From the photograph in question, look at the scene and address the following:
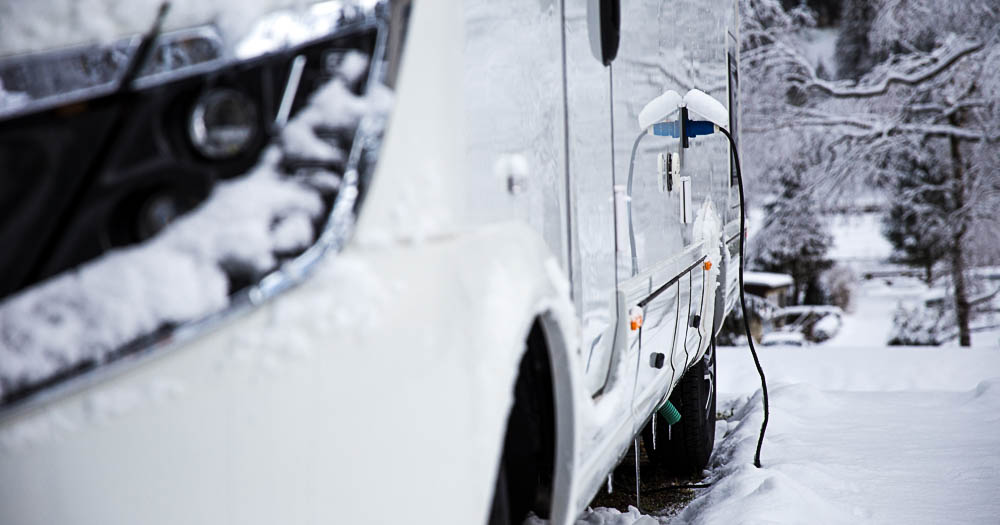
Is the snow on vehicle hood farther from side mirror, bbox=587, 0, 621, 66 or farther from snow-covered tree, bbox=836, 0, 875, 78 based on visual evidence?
snow-covered tree, bbox=836, 0, 875, 78

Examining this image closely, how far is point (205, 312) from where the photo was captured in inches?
35.7

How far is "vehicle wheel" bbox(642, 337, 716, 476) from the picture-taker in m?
4.02

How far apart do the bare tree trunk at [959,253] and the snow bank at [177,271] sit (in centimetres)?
1031

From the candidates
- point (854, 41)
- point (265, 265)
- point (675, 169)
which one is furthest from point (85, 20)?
point (854, 41)

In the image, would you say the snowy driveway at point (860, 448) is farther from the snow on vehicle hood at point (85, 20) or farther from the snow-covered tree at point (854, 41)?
the snow-covered tree at point (854, 41)

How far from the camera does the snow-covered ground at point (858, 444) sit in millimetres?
3271

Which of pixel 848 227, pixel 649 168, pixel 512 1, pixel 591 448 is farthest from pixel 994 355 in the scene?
pixel 512 1

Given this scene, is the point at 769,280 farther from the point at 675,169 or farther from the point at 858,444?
the point at 675,169

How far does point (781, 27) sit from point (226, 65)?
11.1 meters

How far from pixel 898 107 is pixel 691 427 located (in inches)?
311

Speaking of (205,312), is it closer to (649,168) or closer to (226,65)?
(226,65)

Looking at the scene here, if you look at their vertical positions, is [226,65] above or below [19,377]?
above

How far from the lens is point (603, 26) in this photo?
193cm

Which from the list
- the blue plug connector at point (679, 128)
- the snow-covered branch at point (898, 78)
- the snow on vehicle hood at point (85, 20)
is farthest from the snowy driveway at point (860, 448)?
the snow-covered branch at point (898, 78)
